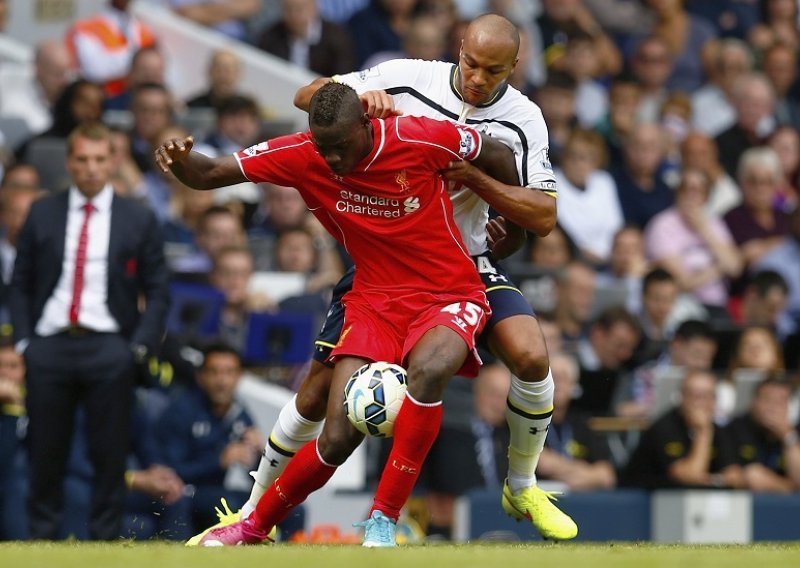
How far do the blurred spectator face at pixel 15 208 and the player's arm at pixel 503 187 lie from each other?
17.5 feet

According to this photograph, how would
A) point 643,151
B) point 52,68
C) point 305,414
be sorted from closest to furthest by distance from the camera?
1. point 305,414
2. point 52,68
3. point 643,151

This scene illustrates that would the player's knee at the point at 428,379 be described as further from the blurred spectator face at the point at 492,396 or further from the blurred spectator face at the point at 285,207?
the blurred spectator face at the point at 285,207

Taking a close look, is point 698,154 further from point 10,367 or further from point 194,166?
point 194,166

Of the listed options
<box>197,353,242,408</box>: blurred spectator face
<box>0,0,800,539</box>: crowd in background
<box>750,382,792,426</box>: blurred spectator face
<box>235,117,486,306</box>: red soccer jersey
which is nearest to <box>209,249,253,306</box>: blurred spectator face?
<box>0,0,800,539</box>: crowd in background

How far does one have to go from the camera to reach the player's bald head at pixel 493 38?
25.8 ft

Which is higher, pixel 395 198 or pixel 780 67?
pixel 780 67

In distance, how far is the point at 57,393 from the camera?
1024 cm

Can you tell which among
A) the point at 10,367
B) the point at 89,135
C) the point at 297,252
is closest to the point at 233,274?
the point at 297,252

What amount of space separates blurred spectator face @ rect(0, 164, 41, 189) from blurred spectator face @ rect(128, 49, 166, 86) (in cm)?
220

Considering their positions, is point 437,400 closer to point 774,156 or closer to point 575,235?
point 575,235

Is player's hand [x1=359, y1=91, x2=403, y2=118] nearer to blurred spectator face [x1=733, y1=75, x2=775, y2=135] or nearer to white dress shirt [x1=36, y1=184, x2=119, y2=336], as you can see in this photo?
white dress shirt [x1=36, y1=184, x2=119, y2=336]

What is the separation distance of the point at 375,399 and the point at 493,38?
1.71 metres

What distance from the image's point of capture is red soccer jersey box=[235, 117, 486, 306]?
311 inches

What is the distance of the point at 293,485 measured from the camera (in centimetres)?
819
